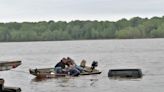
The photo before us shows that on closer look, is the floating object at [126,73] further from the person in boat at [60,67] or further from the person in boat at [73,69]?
the person in boat at [60,67]

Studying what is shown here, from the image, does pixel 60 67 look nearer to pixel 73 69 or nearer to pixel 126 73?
pixel 73 69

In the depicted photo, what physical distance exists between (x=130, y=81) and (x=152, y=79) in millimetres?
3428

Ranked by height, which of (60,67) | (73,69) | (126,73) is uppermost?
(60,67)

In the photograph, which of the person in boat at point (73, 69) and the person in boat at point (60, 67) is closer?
the person in boat at point (60, 67)

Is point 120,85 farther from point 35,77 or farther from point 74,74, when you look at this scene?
point 35,77

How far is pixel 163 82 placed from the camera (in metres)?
48.1

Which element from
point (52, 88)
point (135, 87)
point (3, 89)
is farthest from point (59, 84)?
point (3, 89)

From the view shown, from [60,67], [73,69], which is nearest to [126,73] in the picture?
[73,69]

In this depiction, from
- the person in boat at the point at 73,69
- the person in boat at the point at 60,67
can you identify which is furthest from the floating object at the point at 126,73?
the person in boat at the point at 60,67

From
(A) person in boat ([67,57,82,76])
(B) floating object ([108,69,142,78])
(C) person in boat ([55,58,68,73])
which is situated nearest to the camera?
(C) person in boat ([55,58,68,73])

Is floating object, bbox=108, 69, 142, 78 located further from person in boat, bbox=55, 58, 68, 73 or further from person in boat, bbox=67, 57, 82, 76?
person in boat, bbox=55, 58, 68, 73

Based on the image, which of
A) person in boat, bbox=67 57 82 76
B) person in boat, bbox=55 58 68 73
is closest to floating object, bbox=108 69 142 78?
person in boat, bbox=67 57 82 76

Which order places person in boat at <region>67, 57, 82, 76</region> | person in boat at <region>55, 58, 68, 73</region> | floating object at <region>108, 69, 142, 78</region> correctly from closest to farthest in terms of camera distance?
person in boat at <region>55, 58, 68, 73</region> → person in boat at <region>67, 57, 82, 76</region> → floating object at <region>108, 69, 142, 78</region>

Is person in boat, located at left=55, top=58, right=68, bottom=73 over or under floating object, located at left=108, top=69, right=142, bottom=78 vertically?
over
